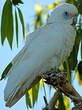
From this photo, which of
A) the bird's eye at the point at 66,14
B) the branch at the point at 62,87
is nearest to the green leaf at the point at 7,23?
the bird's eye at the point at 66,14

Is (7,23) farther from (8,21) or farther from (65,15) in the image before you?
(65,15)

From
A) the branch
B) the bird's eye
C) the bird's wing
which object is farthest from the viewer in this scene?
the bird's eye

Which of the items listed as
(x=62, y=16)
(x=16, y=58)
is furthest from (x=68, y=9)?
(x=16, y=58)

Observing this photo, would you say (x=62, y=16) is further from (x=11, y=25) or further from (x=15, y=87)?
(x=15, y=87)

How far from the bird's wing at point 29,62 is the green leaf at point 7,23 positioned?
0.20 meters

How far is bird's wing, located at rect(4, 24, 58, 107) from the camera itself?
2.99 meters

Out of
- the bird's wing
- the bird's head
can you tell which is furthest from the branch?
the bird's head

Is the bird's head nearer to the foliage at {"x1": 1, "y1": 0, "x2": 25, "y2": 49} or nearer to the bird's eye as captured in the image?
the bird's eye

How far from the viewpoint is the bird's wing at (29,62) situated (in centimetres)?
299

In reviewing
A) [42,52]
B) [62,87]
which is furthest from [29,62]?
[62,87]

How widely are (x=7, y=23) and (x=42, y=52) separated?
16.1 inches

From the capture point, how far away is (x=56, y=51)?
10.5 ft

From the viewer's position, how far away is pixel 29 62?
3.16 meters

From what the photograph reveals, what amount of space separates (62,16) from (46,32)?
7.4 inches
